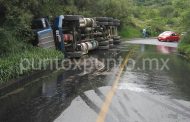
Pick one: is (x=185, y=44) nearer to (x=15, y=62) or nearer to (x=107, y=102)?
(x=15, y=62)

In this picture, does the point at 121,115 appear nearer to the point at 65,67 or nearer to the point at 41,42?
the point at 65,67

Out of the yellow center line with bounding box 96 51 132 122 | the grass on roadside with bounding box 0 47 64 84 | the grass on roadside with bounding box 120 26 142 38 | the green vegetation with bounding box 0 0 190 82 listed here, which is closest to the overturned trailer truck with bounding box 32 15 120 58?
the green vegetation with bounding box 0 0 190 82

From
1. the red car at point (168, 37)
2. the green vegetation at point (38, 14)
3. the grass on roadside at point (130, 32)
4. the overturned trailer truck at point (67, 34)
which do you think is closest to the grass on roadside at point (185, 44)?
the green vegetation at point (38, 14)

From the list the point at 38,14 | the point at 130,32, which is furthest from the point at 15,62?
the point at 130,32

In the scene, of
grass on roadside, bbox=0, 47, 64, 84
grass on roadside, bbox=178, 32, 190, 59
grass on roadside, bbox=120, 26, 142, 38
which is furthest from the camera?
grass on roadside, bbox=120, 26, 142, 38

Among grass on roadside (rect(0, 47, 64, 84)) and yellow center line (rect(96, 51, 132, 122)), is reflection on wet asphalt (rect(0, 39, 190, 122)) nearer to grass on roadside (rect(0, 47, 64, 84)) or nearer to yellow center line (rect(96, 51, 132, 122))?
yellow center line (rect(96, 51, 132, 122))

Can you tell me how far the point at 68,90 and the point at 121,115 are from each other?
3770mm

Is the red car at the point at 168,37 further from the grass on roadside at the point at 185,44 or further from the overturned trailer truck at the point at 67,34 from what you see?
the overturned trailer truck at the point at 67,34

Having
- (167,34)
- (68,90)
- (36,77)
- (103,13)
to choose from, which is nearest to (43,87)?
(68,90)

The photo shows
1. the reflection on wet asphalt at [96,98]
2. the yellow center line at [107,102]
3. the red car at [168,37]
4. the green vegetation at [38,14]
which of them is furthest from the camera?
the red car at [168,37]

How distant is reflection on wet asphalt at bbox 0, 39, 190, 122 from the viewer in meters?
8.80

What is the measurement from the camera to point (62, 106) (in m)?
9.86

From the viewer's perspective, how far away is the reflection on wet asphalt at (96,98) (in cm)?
880

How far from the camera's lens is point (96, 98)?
10.8 m
